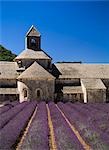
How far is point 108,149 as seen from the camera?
10727 mm

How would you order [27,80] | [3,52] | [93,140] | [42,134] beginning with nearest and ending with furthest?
[93,140]
[42,134]
[27,80]
[3,52]

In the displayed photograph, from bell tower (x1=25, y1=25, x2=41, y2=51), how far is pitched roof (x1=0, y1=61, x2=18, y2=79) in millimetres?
4197

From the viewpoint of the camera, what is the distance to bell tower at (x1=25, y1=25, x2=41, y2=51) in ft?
207

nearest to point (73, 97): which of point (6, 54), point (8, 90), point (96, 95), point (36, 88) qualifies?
point (96, 95)

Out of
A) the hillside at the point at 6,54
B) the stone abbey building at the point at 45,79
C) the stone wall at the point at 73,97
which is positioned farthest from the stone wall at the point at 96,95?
the hillside at the point at 6,54

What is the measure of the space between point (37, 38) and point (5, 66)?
7443mm

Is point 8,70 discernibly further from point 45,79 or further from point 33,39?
point 45,79

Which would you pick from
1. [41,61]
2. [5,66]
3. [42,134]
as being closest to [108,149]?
[42,134]

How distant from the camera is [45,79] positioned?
179 feet

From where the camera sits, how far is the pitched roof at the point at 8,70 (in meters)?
59.2

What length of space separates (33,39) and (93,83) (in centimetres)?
1337

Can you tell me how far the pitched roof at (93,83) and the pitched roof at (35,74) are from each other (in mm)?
6393

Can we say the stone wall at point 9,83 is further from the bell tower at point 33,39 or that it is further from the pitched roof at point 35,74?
the bell tower at point 33,39

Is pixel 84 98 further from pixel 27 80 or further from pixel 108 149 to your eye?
pixel 108 149
